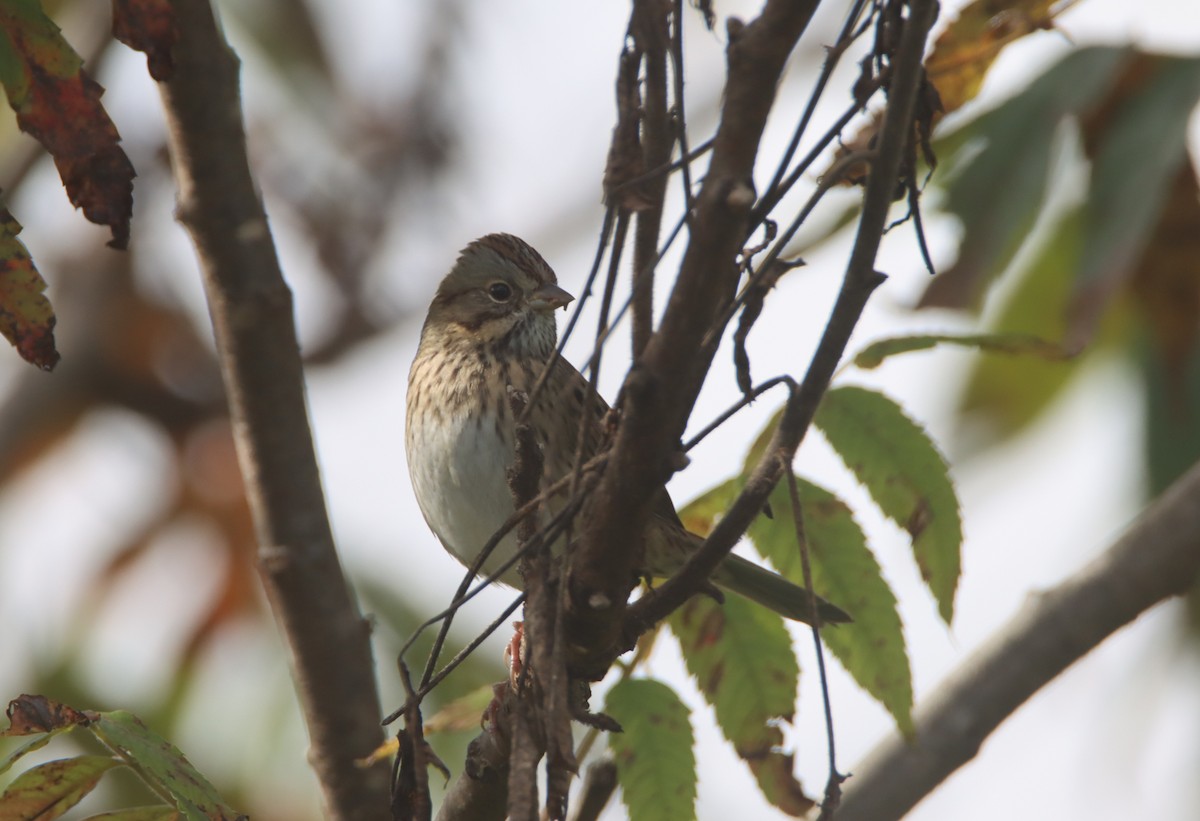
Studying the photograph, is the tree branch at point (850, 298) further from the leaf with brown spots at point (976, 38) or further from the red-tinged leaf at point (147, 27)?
the leaf with brown spots at point (976, 38)

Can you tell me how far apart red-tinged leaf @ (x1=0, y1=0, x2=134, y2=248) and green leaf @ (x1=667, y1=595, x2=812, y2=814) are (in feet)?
4.10

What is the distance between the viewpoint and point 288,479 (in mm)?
3066

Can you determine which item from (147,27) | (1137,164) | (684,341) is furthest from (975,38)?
(147,27)

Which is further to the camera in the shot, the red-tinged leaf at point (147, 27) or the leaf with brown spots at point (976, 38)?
the leaf with brown spots at point (976, 38)

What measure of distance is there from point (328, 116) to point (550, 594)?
13.4 ft

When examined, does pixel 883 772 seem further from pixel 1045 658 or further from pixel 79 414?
pixel 79 414

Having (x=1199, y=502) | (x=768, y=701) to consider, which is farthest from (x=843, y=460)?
(x=1199, y=502)

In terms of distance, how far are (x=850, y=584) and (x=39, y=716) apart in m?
1.29

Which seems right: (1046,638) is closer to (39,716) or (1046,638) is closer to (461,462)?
(461,462)

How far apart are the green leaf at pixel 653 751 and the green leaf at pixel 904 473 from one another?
468 millimetres

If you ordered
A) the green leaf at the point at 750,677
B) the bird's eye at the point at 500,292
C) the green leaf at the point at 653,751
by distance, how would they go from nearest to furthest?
the green leaf at the point at 653,751 < the green leaf at the point at 750,677 < the bird's eye at the point at 500,292

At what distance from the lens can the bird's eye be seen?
4664 millimetres

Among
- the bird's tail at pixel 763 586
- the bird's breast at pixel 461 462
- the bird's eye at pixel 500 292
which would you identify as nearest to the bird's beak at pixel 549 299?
the bird's eye at pixel 500 292

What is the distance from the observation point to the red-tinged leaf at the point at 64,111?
1.95 meters
